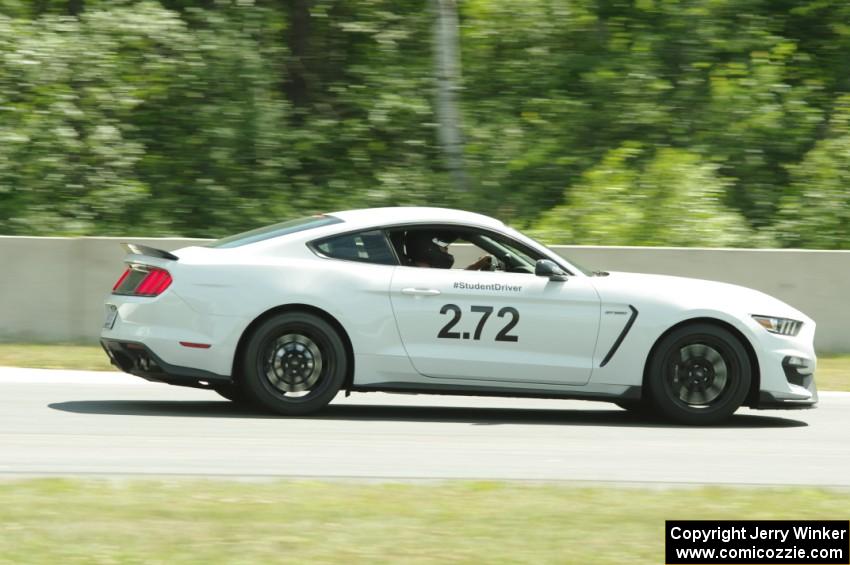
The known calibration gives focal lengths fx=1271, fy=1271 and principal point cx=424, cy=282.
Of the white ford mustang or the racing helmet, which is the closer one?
the white ford mustang

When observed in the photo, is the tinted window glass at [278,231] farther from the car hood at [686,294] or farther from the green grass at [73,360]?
the green grass at [73,360]

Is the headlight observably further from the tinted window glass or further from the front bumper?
the tinted window glass

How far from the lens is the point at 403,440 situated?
811 cm

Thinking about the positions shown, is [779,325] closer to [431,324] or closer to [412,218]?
[431,324]

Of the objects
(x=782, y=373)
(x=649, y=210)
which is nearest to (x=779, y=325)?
(x=782, y=373)

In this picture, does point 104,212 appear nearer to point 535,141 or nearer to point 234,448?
point 535,141

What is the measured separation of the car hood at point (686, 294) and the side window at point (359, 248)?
1.50 m

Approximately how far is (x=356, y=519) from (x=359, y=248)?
11.7 feet

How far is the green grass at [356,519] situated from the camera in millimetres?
4992

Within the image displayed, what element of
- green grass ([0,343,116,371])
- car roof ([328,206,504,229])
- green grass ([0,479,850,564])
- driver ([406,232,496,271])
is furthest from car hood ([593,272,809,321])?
green grass ([0,343,116,371])

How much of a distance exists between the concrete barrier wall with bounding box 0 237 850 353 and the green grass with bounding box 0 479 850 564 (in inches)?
283

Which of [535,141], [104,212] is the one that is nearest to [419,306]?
[104,212]

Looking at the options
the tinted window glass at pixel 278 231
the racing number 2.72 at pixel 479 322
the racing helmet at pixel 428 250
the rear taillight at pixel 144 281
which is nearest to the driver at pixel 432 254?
the racing helmet at pixel 428 250

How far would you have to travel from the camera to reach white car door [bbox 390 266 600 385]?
28.7 ft
